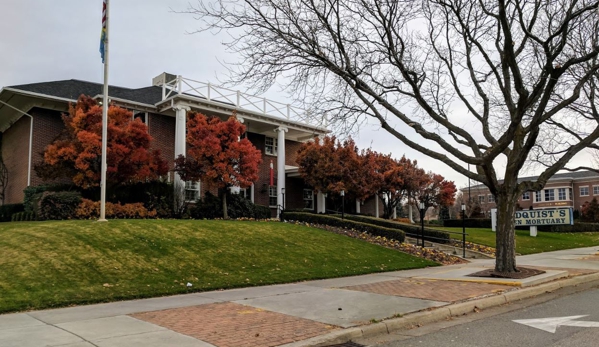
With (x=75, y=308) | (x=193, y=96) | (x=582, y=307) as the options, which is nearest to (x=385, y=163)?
(x=193, y=96)

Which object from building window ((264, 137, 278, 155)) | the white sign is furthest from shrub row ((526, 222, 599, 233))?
the white sign

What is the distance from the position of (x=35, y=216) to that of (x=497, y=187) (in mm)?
16890

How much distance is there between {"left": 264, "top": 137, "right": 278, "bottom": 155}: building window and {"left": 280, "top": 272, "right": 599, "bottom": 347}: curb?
75.9 feet

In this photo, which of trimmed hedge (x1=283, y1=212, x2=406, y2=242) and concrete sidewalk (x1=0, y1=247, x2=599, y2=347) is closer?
concrete sidewalk (x1=0, y1=247, x2=599, y2=347)

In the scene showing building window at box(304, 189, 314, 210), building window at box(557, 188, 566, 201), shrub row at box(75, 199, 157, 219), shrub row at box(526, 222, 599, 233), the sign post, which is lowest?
shrub row at box(526, 222, 599, 233)

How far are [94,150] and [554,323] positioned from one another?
17503mm

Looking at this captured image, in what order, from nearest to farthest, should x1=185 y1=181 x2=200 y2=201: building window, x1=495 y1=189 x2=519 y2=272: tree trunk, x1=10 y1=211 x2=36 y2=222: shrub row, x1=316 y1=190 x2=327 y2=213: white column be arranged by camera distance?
1. x1=495 y1=189 x2=519 y2=272: tree trunk
2. x1=10 y1=211 x2=36 y2=222: shrub row
3. x1=185 y1=181 x2=200 y2=201: building window
4. x1=316 y1=190 x2=327 y2=213: white column

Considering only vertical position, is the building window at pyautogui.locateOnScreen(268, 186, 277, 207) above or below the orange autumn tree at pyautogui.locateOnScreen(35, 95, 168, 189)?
below

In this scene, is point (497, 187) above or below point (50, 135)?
below

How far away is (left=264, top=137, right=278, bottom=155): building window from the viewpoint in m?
32.3

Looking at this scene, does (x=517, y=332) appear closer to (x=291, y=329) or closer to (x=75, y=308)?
(x=291, y=329)

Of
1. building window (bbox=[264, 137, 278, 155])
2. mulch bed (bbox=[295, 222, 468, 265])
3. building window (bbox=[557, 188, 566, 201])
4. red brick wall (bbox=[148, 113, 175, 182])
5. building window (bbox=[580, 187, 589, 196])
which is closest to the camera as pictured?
mulch bed (bbox=[295, 222, 468, 265])

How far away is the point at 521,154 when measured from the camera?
39.6 ft

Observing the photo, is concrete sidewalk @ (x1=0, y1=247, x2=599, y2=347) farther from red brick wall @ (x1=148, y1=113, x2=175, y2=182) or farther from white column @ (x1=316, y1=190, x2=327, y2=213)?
white column @ (x1=316, y1=190, x2=327, y2=213)
